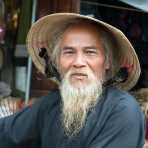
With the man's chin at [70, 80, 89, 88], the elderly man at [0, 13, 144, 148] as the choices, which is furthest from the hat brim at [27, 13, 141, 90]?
the man's chin at [70, 80, 89, 88]

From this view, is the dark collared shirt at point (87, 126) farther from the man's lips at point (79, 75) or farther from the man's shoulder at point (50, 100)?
the man's lips at point (79, 75)

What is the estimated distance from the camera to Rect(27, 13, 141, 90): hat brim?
2846 mm

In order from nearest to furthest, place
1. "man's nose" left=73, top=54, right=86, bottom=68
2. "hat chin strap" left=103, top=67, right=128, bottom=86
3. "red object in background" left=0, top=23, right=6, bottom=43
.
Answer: "man's nose" left=73, top=54, right=86, bottom=68, "hat chin strap" left=103, top=67, right=128, bottom=86, "red object in background" left=0, top=23, right=6, bottom=43

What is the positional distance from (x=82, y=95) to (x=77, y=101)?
53 mm

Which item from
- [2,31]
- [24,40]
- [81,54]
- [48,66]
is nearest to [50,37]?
[48,66]

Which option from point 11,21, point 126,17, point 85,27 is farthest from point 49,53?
point 126,17

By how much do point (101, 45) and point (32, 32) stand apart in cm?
46

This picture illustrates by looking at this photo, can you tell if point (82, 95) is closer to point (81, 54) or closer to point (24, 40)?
point (81, 54)

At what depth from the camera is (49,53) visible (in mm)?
3119

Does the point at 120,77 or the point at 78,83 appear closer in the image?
the point at 78,83

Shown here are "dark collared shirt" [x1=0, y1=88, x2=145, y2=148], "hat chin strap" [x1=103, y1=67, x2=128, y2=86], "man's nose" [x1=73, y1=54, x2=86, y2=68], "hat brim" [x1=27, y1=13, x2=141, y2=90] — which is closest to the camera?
"dark collared shirt" [x1=0, y1=88, x2=145, y2=148]

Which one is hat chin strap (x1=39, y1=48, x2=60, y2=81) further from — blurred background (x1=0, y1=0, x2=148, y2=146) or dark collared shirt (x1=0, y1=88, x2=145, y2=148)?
blurred background (x1=0, y1=0, x2=148, y2=146)

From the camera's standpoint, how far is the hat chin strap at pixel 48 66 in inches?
120

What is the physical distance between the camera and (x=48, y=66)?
3.10 meters
